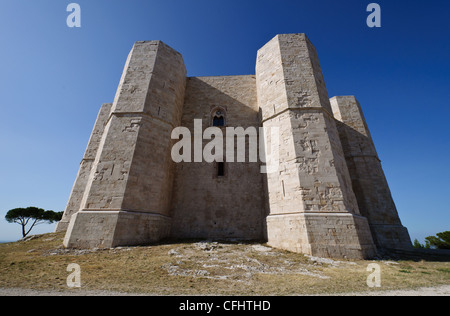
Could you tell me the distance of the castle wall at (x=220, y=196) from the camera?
10.1 meters

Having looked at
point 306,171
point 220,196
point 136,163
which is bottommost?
point 220,196

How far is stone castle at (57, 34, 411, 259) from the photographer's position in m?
7.45

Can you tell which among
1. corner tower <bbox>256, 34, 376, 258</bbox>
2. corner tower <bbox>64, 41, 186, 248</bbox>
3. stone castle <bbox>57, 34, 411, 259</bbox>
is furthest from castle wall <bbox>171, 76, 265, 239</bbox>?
corner tower <bbox>256, 34, 376, 258</bbox>

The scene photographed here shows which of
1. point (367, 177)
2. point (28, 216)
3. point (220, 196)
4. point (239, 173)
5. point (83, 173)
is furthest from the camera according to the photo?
point (28, 216)

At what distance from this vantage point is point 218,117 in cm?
1291

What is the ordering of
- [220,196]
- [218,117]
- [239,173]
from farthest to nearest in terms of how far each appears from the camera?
1. [218,117]
2. [239,173]
3. [220,196]

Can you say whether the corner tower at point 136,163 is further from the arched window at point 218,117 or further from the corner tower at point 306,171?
the corner tower at point 306,171

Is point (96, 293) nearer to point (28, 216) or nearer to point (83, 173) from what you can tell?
point (83, 173)

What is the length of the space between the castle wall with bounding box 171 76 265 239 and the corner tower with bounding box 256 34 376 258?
6.30 feet

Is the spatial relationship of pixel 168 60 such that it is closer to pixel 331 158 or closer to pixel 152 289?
pixel 331 158

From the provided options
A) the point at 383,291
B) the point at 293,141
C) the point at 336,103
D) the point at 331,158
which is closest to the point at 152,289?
the point at 383,291

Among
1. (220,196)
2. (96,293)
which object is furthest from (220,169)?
(96,293)

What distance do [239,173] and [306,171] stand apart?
13.6 feet
